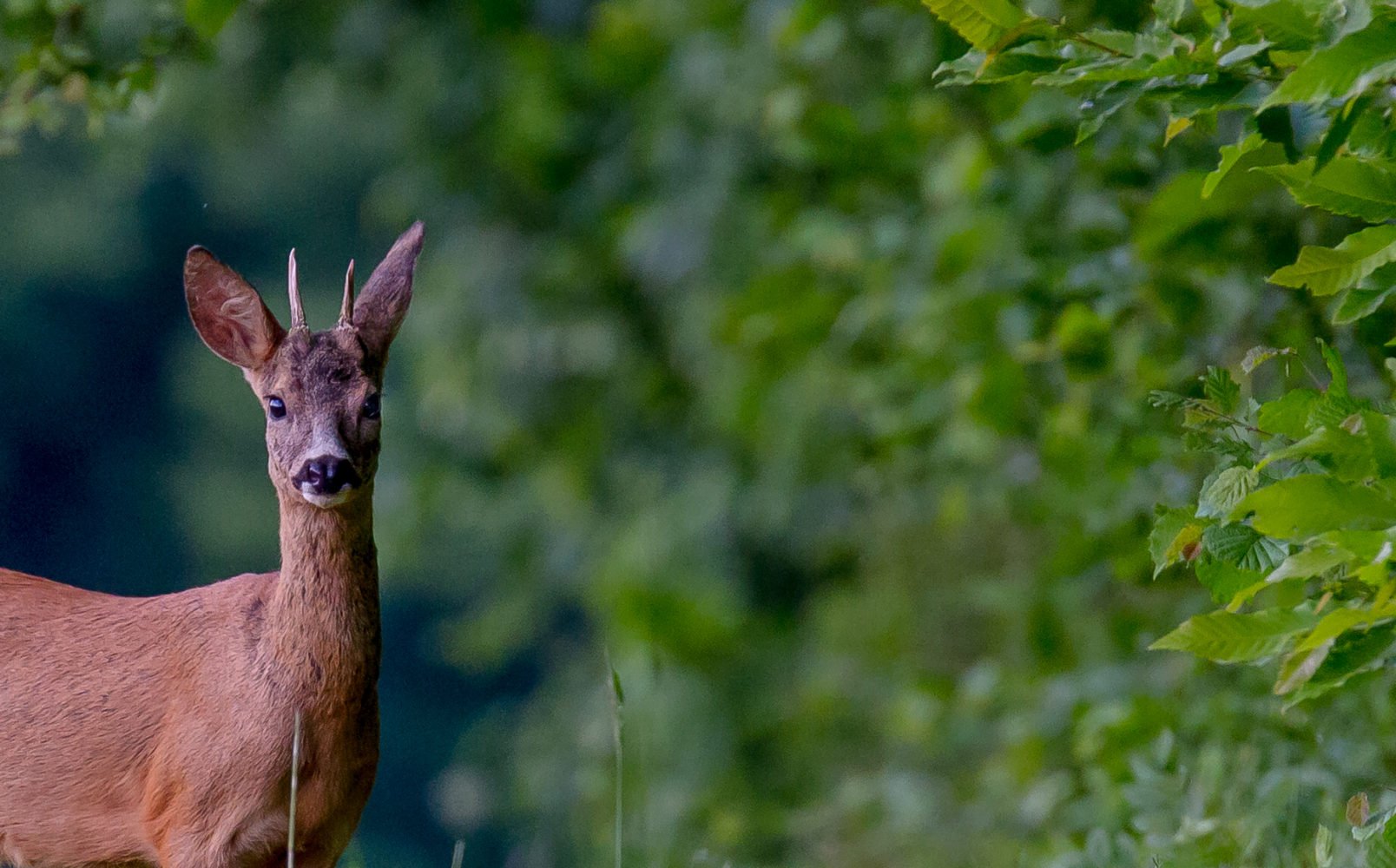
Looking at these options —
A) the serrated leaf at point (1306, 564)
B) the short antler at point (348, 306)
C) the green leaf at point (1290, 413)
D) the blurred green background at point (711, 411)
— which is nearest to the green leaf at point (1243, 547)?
the green leaf at point (1290, 413)

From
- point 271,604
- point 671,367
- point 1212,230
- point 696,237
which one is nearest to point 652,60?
point 696,237

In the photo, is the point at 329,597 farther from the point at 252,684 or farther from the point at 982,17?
the point at 982,17

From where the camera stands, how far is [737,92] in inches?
252

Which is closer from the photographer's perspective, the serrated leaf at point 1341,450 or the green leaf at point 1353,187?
the serrated leaf at point 1341,450

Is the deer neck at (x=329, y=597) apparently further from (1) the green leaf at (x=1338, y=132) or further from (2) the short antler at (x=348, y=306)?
(1) the green leaf at (x=1338, y=132)

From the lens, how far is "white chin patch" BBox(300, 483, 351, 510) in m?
1.89

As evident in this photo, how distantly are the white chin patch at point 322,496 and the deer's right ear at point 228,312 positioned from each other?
168mm

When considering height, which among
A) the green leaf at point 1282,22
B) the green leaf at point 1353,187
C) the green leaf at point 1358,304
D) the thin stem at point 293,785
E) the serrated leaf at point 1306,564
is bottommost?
the thin stem at point 293,785

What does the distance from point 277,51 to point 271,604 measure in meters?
6.35

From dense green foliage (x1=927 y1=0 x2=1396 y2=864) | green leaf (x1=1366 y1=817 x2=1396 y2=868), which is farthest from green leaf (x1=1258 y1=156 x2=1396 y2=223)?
green leaf (x1=1366 y1=817 x2=1396 y2=868)

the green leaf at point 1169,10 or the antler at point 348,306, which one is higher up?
the green leaf at point 1169,10

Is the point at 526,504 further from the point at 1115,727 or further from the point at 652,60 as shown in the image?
the point at 1115,727

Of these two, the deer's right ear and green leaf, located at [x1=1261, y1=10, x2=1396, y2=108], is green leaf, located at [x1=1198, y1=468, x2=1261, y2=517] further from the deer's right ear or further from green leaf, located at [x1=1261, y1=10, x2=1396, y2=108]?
the deer's right ear

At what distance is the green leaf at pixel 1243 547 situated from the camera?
6.13ft
